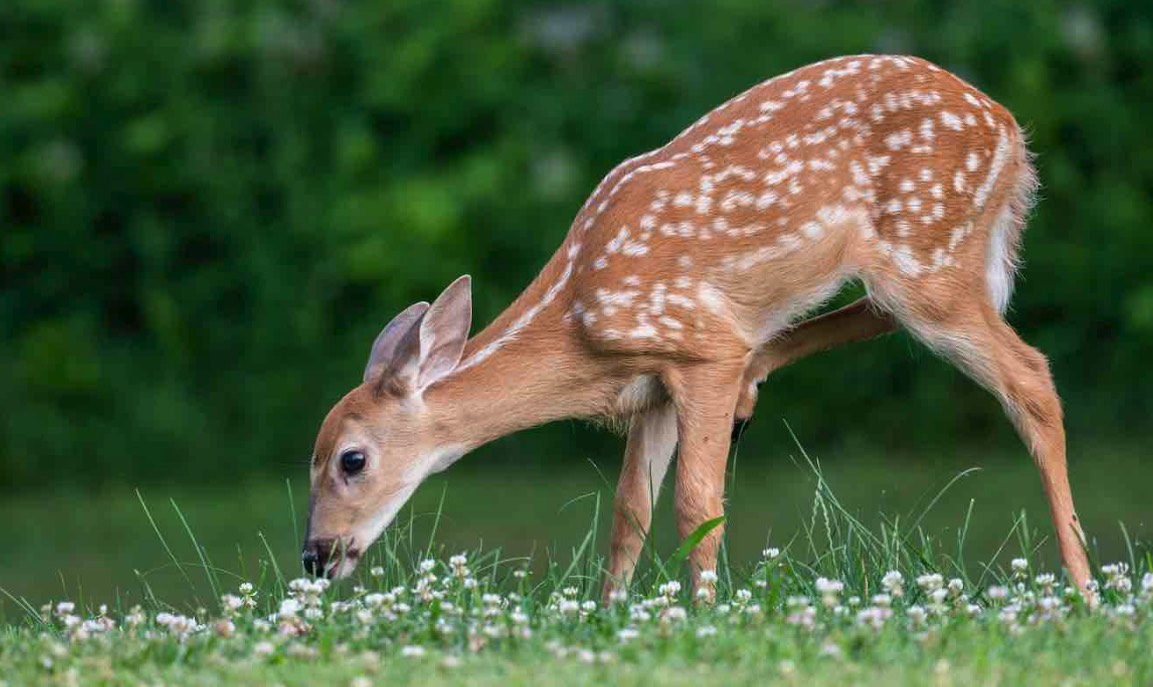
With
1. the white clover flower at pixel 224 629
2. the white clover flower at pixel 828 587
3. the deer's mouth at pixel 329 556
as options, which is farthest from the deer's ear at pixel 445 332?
the white clover flower at pixel 828 587

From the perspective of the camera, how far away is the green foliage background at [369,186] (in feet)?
41.9

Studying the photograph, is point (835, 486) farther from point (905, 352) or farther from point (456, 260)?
point (456, 260)

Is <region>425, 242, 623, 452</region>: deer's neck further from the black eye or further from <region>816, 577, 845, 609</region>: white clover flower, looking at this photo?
<region>816, 577, 845, 609</region>: white clover flower

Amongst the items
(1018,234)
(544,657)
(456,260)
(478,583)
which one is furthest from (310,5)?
(544,657)

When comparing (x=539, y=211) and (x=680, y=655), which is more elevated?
(x=680, y=655)

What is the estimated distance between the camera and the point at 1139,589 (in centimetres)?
637

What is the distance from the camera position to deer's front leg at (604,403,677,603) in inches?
287

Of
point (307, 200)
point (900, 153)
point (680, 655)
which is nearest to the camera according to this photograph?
point (680, 655)

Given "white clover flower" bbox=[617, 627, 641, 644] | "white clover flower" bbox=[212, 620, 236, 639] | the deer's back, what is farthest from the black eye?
"white clover flower" bbox=[617, 627, 641, 644]

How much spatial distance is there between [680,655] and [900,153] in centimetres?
256

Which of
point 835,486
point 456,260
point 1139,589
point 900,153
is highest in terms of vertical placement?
point 900,153

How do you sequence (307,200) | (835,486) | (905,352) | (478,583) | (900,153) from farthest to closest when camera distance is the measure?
(307,200) < (905,352) < (835,486) < (900,153) < (478,583)

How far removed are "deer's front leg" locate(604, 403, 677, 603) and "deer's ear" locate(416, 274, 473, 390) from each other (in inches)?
28.7

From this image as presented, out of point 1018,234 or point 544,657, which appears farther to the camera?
point 1018,234
